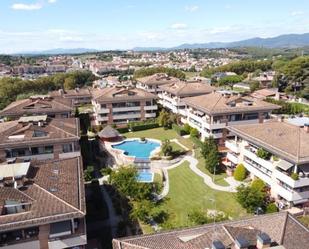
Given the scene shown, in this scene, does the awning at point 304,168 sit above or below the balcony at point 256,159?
above

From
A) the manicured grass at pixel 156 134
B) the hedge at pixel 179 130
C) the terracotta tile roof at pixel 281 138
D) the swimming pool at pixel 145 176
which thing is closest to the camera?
the terracotta tile roof at pixel 281 138

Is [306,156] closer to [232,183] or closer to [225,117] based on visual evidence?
[232,183]

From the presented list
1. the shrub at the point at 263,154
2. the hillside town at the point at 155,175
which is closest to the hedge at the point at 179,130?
the hillside town at the point at 155,175

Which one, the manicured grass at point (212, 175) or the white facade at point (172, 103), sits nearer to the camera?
the manicured grass at point (212, 175)

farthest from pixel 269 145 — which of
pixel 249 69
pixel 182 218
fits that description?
pixel 249 69

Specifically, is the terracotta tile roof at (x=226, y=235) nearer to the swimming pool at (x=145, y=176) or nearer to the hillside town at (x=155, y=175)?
the hillside town at (x=155, y=175)

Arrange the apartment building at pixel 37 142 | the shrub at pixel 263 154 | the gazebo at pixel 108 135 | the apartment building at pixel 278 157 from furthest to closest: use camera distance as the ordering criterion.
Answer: the gazebo at pixel 108 135, the apartment building at pixel 37 142, the shrub at pixel 263 154, the apartment building at pixel 278 157

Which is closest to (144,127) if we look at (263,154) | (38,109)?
(38,109)
